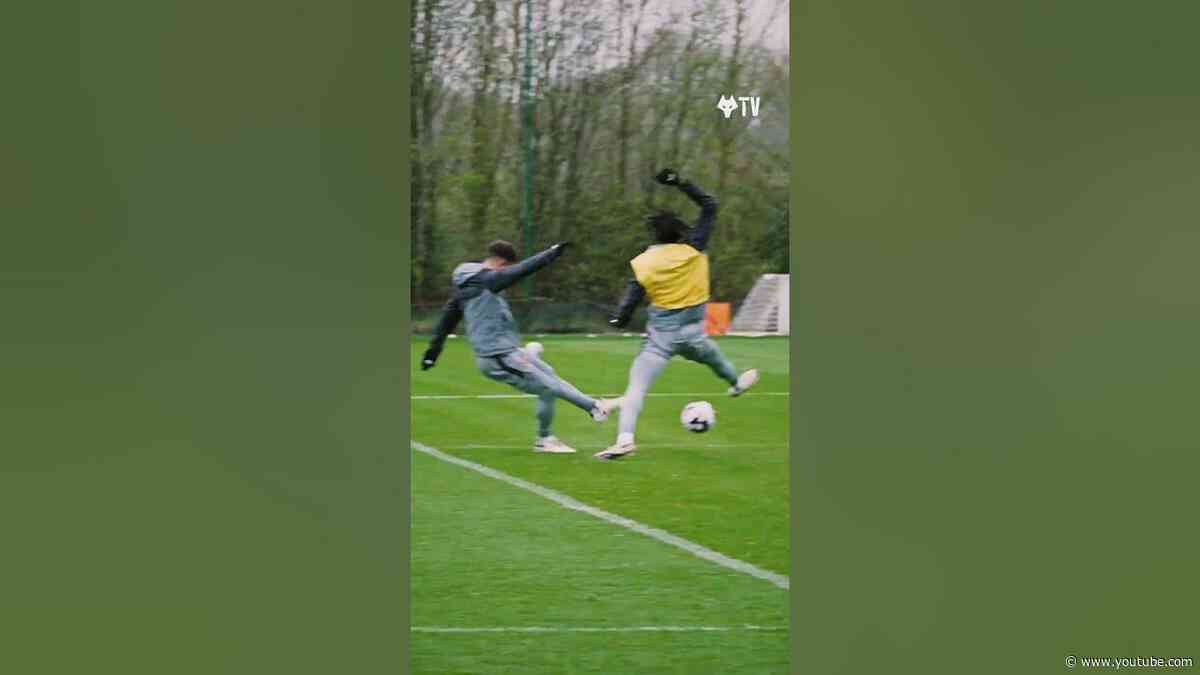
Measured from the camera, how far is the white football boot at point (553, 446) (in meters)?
3.86

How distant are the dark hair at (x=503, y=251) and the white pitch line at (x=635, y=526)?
0.69 metres

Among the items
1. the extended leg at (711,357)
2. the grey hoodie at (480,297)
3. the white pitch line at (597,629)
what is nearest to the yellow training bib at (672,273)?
the extended leg at (711,357)

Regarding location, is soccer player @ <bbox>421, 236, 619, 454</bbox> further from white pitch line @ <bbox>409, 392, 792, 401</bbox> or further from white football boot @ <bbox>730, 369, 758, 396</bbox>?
white football boot @ <bbox>730, 369, 758, 396</bbox>

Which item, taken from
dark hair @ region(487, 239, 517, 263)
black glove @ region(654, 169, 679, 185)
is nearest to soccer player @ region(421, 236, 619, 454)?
dark hair @ region(487, 239, 517, 263)

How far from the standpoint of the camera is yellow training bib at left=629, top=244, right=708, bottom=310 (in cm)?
361

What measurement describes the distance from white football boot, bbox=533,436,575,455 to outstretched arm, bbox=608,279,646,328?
40 cm

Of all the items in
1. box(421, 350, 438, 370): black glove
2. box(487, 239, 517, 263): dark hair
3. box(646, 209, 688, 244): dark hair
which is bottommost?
box(421, 350, 438, 370): black glove

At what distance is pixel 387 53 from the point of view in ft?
10.9

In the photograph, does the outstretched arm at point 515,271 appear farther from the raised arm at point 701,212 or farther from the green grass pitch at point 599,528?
the raised arm at point 701,212

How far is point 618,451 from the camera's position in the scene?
3.86 metres

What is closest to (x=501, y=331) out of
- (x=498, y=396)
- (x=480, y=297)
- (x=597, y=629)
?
(x=480, y=297)

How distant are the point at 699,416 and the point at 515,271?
649mm

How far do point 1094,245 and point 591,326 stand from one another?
4.08ft

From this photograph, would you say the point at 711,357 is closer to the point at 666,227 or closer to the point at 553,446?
the point at 666,227
